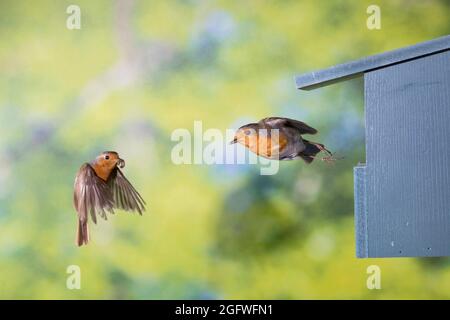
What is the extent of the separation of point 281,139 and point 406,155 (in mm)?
1410

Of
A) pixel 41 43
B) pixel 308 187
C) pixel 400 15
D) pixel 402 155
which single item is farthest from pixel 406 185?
pixel 41 43

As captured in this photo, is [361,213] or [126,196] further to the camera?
[126,196]

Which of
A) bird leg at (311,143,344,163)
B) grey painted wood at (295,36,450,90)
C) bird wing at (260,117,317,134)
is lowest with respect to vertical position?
bird leg at (311,143,344,163)

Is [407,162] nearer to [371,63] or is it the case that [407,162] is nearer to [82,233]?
[371,63]

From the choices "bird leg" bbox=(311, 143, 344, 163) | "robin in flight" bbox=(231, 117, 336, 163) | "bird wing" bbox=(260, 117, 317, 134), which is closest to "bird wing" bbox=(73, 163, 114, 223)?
"robin in flight" bbox=(231, 117, 336, 163)

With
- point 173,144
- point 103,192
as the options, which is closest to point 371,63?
point 173,144

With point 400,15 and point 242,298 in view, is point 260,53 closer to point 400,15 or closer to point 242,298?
point 400,15

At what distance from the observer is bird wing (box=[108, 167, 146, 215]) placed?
264 cm

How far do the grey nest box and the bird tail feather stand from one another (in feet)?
5.10

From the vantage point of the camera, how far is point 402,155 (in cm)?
121

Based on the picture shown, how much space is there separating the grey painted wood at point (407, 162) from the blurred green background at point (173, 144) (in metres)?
1.34

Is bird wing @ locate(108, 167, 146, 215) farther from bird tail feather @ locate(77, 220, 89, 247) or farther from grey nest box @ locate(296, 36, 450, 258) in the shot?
grey nest box @ locate(296, 36, 450, 258)

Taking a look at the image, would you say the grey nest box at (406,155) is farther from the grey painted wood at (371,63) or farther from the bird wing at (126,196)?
the bird wing at (126,196)

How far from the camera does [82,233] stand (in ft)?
8.68
